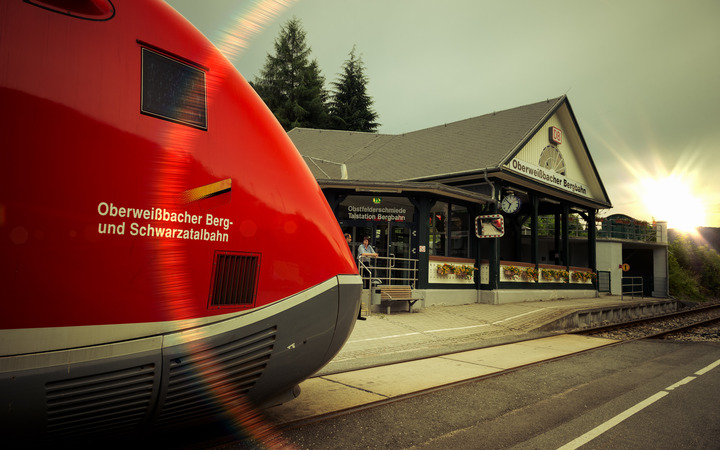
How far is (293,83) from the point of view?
1561 inches

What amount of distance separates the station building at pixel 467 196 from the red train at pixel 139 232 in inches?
340

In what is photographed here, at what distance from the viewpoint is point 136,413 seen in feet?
8.91

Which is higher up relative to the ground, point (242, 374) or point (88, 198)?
point (88, 198)

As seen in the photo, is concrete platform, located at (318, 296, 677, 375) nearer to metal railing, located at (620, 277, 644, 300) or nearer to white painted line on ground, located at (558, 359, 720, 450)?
white painted line on ground, located at (558, 359, 720, 450)

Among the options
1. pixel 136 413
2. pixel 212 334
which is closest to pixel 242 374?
pixel 212 334

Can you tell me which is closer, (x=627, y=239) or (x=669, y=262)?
(x=627, y=239)

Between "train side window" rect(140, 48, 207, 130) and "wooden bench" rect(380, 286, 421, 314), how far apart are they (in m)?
9.75

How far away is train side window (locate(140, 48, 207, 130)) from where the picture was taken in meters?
2.77

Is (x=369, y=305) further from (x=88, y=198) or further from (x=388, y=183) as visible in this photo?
(x=88, y=198)

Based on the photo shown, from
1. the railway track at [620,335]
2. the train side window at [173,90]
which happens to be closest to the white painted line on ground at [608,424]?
the railway track at [620,335]

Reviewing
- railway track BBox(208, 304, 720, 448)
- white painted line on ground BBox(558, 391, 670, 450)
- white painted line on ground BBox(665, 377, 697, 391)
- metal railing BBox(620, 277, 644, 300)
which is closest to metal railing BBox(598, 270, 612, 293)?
metal railing BBox(620, 277, 644, 300)

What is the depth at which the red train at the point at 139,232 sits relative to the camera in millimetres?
2244

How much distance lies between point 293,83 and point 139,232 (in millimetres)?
39454

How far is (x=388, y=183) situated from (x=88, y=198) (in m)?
11.5
